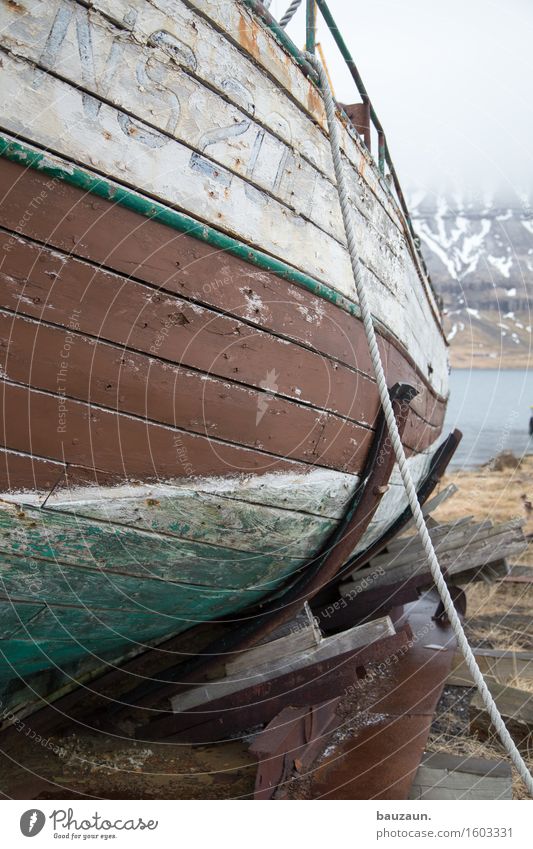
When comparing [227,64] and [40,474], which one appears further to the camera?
[227,64]

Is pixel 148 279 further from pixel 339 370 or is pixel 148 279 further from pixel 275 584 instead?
pixel 275 584

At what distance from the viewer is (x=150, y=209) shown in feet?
6.98

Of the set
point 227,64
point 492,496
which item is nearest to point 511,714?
point 227,64

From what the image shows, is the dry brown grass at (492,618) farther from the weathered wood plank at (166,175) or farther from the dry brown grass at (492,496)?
the weathered wood plank at (166,175)

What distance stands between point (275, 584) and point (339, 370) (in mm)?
986

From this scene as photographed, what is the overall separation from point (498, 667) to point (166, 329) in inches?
109

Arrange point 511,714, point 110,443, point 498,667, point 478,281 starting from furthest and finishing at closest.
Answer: point 478,281 < point 498,667 < point 511,714 < point 110,443

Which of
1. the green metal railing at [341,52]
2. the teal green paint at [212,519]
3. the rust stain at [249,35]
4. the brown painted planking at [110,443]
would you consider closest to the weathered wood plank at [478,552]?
the teal green paint at [212,519]

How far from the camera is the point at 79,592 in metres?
2.44

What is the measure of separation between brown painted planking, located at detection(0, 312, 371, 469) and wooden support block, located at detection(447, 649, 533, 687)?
179 cm

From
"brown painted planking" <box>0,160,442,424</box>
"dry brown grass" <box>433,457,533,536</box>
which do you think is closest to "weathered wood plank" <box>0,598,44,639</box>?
"brown painted planking" <box>0,160,442,424</box>

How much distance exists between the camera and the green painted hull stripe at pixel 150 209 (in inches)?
75.2

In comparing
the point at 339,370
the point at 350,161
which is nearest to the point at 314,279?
the point at 339,370

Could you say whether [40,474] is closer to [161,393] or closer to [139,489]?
[139,489]
